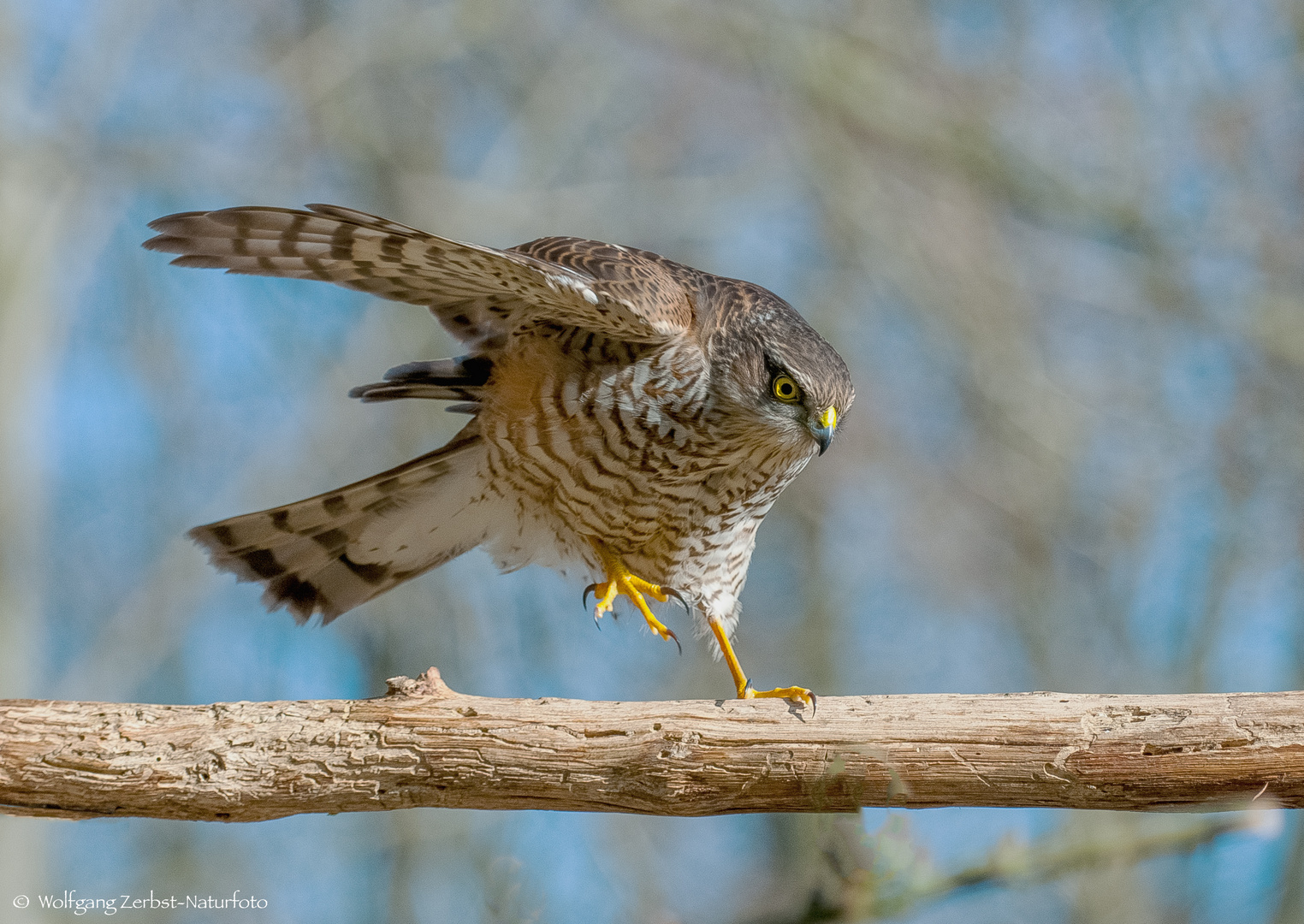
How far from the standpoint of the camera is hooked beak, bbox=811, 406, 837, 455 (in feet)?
13.1

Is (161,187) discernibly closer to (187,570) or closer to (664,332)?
(187,570)

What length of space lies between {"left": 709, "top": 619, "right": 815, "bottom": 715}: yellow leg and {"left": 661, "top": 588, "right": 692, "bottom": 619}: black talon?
0.35 ft

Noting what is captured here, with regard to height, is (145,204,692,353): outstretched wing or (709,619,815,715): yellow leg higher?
(145,204,692,353): outstretched wing

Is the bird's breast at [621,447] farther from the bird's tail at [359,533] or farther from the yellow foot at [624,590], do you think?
the bird's tail at [359,533]

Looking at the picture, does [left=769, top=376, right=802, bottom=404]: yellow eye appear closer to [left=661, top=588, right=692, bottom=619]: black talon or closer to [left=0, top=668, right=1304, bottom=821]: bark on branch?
[left=661, top=588, right=692, bottom=619]: black talon

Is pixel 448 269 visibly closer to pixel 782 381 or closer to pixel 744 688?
pixel 782 381

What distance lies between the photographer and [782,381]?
3.98m

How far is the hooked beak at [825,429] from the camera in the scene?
3.99m

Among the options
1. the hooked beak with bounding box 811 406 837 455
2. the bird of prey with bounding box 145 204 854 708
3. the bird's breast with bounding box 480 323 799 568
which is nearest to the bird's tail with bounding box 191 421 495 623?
the bird of prey with bounding box 145 204 854 708

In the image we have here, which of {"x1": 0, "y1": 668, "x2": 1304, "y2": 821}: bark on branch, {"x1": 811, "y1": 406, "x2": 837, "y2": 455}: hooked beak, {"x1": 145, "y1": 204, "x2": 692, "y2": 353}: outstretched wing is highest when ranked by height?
{"x1": 145, "y1": 204, "x2": 692, "y2": 353}: outstretched wing

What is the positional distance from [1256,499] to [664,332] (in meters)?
6.24

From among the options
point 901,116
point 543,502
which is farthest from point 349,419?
point 543,502

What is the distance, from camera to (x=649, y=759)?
9.63 feet

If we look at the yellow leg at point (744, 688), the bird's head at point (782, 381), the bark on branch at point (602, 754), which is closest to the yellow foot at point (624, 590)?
the yellow leg at point (744, 688)
